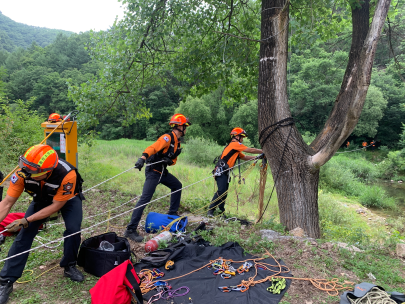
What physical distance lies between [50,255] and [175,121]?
285 centimetres

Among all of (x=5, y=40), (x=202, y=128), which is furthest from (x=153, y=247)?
(x=5, y=40)

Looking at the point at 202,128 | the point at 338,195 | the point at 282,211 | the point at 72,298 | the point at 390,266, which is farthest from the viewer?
the point at 202,128

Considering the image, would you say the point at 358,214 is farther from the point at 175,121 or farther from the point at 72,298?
the point at 72,298

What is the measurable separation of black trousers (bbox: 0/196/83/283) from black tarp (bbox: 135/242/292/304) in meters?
0.85

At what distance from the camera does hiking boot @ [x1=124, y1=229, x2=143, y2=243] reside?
14.6 feet

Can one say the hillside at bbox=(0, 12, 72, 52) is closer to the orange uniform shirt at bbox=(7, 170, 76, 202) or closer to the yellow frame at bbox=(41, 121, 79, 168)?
the yellow frame at bbox=(41, 121, 79, 168)

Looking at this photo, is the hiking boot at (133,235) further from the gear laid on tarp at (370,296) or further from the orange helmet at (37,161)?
the gear laid on tarp at (370,296)

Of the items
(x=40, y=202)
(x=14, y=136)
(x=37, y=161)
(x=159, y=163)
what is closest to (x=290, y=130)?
(x=159, y=163)

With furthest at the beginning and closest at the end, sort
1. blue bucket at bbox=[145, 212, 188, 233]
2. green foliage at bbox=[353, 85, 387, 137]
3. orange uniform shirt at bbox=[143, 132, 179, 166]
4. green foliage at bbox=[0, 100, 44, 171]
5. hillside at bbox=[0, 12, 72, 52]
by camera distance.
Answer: hillside at bbox=[0, 12, 72, 52] < green foliage at bbox=[353, 85, 387, 137] < green foliage at bbox=[0, 100, 44, 171] < blue bucket at bbox=[145, 212, 188, 233] < orange uniform shirt at bbox=[143, 132, 179, 166]

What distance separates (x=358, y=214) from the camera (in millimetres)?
13422

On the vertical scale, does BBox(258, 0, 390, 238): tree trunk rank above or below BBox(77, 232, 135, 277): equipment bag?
above

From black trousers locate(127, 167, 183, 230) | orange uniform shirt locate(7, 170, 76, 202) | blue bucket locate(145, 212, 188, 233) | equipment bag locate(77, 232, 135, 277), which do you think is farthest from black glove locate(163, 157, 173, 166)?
orange uniform shirt locate(7, 170, 76, 202)

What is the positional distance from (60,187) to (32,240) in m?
0.73

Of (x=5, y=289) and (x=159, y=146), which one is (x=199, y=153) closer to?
(x=159, y=146)
